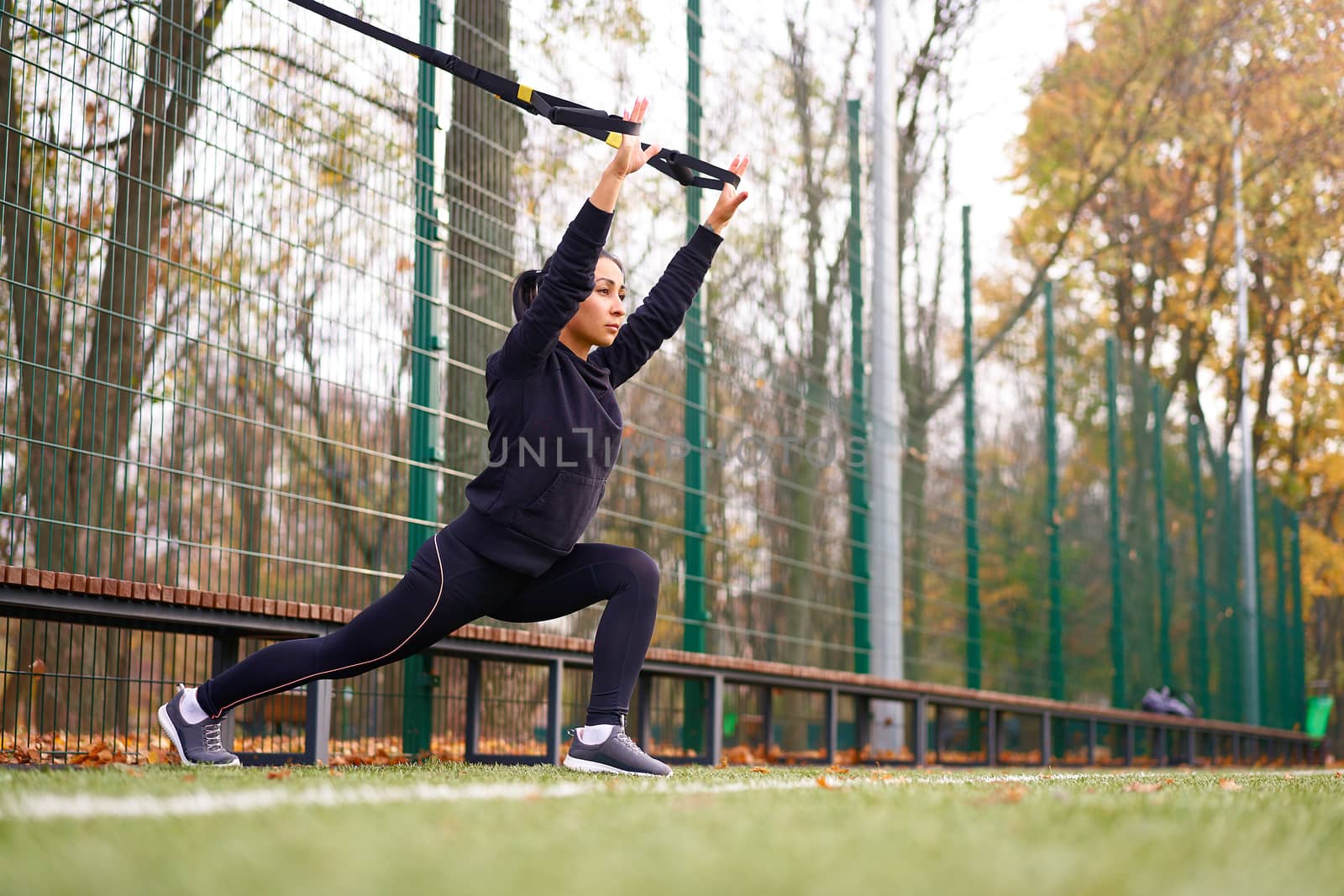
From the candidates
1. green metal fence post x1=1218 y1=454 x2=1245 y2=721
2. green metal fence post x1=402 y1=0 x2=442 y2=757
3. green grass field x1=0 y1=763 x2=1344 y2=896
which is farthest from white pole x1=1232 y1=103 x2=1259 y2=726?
green grass field x1=0 y1=763 x2=1344 y2=896

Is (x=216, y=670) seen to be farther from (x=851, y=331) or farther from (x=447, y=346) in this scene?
(x=851, y=331)

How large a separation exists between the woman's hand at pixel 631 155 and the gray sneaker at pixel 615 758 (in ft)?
4.85

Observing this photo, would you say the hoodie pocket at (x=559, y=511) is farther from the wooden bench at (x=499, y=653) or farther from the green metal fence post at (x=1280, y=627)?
the green metal fence post at (x=1280, y=627)

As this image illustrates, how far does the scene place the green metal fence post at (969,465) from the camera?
10.7m

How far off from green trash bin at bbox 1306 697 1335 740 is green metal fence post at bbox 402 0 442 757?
20410 mm

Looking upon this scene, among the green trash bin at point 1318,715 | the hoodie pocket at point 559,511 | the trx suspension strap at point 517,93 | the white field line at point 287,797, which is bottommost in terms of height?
the green trash bin at point 1318,715

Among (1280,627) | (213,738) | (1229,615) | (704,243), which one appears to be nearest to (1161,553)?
(1229,615)

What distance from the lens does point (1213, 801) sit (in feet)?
10.8

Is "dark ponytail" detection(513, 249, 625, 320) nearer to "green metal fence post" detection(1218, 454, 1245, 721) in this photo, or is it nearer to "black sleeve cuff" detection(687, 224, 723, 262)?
"black sleeve cuff" detection(687, 224, 723, 262)

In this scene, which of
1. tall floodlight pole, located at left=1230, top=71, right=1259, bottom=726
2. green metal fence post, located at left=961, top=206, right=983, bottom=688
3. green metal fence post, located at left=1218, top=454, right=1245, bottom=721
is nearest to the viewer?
green metal fence post, located at left=961, top=206, right=983, bottom=688

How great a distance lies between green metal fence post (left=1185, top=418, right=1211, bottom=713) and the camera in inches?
686

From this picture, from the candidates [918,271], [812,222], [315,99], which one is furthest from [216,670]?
[918,271]

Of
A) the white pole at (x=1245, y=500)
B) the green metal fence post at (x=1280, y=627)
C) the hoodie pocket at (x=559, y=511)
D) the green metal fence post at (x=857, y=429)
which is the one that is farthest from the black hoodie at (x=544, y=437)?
the green metal fence post at (x=1280, y=627)

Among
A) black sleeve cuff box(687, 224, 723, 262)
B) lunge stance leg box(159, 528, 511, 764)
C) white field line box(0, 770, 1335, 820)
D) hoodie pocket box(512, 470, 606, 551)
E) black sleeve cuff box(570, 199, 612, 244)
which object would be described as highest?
black sleeve cuff box(687, 224, 723, 262)
